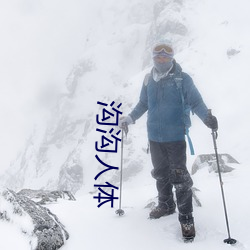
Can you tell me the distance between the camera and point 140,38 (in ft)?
655

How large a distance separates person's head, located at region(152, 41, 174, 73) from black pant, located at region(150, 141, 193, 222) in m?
1.22

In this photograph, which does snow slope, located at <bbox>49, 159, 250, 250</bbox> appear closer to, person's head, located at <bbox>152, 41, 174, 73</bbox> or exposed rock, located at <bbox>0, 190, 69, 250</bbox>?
exposed rock, located at <bbox>0, 190, 69, 250</bbox>

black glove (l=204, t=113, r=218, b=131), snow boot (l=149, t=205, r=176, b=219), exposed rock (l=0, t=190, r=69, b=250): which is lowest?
exposed rock (l=0, t=190, r=69, b=250)

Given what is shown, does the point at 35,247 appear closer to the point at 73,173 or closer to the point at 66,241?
the point at 66,241

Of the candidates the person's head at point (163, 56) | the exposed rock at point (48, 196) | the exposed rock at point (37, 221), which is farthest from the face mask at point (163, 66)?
the exposed rock at point (48, 196)

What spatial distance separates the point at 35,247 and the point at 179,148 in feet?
8.50

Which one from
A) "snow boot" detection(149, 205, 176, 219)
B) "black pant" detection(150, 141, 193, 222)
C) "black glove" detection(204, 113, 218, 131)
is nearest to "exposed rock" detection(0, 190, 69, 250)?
"snow boot" detection(149, 205, 176, 219)

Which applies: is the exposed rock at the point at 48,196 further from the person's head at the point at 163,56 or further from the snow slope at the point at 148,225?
the person's head at the point at 163,56

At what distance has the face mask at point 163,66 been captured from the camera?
5993mm

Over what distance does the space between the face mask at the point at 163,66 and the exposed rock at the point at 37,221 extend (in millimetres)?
2859

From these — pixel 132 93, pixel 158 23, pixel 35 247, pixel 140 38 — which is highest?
pixel 140 38

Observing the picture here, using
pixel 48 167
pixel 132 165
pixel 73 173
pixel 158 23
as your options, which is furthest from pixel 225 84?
pixel 48 167

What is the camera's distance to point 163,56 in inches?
234

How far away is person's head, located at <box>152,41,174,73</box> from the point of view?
596 cm
